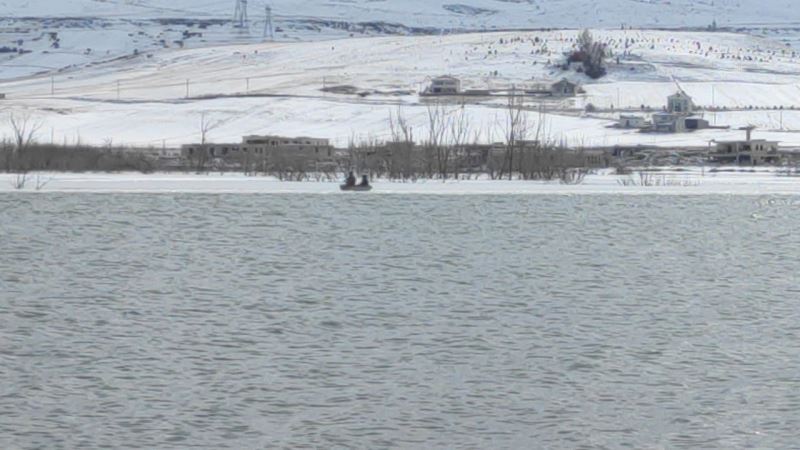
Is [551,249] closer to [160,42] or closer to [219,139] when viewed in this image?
[219,139]

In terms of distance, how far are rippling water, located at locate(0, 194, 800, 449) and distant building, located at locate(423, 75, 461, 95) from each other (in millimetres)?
65482

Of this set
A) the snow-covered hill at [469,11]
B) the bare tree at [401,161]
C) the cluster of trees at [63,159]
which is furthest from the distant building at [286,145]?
the snow-covered hill at [469,11]

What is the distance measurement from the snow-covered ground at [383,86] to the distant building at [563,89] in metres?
0.95

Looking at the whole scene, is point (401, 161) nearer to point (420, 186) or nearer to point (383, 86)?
point (420, 186)

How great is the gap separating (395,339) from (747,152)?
4855cm

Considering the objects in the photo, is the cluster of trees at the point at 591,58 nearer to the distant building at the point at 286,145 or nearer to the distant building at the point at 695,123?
the distant building at the point at 695,123

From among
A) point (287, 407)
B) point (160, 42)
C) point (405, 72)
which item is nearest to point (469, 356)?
point (287, 407)

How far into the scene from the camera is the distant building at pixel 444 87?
284 feet

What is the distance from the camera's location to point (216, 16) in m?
140

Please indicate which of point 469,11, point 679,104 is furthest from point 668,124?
point 469,11

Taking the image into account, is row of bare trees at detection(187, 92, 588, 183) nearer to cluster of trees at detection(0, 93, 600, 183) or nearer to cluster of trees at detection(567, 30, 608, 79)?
cluster of trees at detection(0, 93, 600, 183)

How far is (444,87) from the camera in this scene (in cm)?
8706

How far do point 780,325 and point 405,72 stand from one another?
87.9 m

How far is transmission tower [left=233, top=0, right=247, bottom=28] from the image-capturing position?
13093cm
